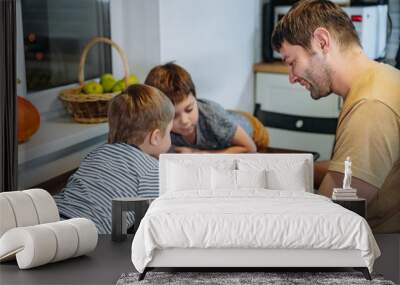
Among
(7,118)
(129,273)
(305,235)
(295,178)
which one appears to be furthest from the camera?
(7,118)

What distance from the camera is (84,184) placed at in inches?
221

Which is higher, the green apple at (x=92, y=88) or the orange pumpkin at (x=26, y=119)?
the green apple at (x=92, y=88)

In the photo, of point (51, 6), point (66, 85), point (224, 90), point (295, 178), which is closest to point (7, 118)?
point (66, 85)

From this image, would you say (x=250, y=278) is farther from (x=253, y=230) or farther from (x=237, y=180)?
(x=237, y=180)

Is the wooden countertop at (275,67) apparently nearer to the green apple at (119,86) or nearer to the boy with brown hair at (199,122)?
the boy with brown hair at (199,122)

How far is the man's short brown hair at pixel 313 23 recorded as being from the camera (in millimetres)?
5367

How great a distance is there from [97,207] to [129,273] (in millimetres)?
1041

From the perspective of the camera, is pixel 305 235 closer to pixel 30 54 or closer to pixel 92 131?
pixel 92 131

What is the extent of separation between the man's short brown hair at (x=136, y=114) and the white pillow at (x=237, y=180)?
1.93 feet

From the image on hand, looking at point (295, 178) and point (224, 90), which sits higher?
point (224, 90)

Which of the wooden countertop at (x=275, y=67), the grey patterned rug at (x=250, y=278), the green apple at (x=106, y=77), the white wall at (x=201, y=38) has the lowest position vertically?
the grey patterned rug at (x=250, y=278)

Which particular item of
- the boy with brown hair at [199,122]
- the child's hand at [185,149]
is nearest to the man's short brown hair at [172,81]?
the boy with brown hair at [199,122]

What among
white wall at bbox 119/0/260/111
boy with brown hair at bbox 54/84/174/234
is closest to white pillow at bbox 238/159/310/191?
white wall at bbox 119/0/260/111

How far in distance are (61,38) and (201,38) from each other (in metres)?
0.97
